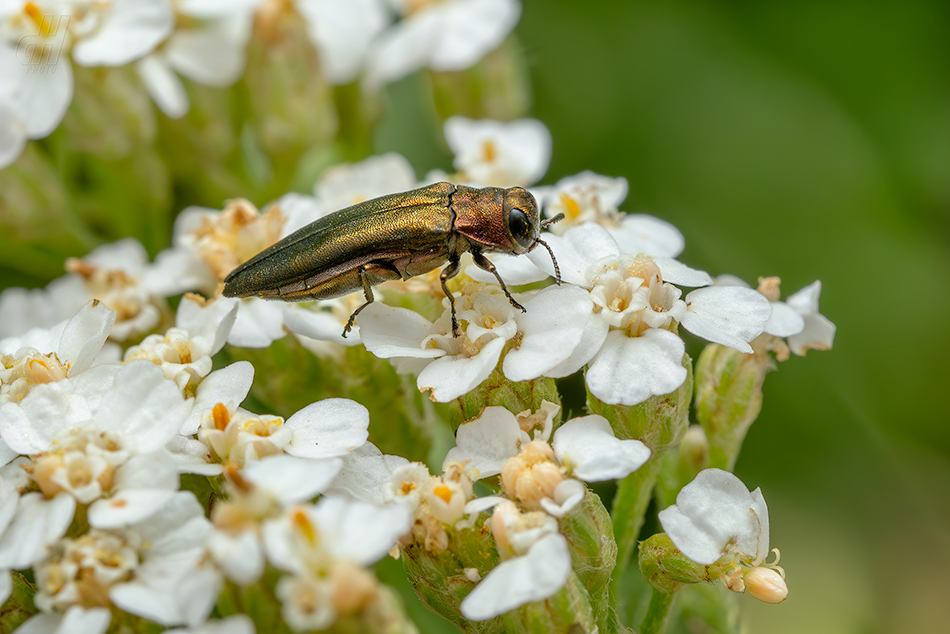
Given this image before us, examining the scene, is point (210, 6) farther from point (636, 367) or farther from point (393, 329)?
point (636, 367)

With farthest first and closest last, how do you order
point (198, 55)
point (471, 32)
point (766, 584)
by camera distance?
1. point (471, 32)
2. point (198, 55)
3. point (766, 584)

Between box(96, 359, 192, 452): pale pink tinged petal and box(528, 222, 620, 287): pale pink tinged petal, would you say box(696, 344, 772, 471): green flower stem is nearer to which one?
box(528, 222, 620, 287): pale pink tinged petal

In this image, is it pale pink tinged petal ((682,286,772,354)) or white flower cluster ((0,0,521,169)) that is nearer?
pale pink tinged petal ((682,286,772,354))

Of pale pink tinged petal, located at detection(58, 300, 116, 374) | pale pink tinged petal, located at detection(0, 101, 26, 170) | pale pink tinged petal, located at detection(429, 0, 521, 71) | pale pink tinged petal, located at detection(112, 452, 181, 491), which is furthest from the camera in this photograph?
pale pink tinged petal, located at detection(429, 0, 521, 71)

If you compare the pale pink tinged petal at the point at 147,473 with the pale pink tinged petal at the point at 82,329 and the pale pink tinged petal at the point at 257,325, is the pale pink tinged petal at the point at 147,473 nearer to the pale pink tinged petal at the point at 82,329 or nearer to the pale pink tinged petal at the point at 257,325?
the pale pink tinged petal at the point at 82,329

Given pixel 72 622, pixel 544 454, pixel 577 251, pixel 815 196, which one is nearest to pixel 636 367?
pixel 544 454

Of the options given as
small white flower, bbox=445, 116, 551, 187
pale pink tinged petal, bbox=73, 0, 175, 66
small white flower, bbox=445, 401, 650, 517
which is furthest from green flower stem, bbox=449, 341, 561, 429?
pale pink tinged petal, bbox=73, 0, 175, 66

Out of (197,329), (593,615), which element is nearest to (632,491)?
(593,615)
